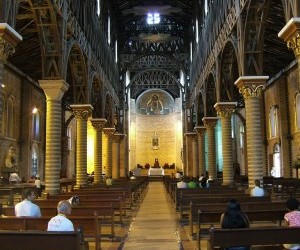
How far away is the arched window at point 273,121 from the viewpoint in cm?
3612

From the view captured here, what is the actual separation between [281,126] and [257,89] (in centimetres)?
1483

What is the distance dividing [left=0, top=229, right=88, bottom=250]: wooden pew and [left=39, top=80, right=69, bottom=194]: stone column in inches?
556

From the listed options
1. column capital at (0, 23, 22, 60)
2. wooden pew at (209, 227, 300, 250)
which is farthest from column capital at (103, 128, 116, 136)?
wooden pew at (209, 227, 300, 250)

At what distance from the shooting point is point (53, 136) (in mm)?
20641

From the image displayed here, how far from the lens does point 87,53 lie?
1105 inches

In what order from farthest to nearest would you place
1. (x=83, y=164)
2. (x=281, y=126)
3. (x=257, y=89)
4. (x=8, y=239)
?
1. (x=281, y=126)
2. (x=83, y=164)
3. (x=257, y=89)
4. (x=8, y=239)

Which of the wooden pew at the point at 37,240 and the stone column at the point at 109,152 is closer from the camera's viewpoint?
the wooden pew at the point at 37,240

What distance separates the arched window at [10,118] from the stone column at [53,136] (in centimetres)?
1354

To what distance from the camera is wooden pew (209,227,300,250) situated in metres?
6.54

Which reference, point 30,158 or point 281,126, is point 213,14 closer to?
point 281,126

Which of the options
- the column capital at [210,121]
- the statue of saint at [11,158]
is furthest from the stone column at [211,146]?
the statue of saint at [11,158]

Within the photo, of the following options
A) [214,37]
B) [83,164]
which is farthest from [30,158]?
[214,37]

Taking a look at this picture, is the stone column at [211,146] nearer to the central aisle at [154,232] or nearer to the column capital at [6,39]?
the central aisle at [154,232]

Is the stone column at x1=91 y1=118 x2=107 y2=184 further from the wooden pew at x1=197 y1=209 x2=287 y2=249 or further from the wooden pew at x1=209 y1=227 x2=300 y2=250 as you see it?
the wooden pew at x1=209 y1=227 x2=300 y2=250
